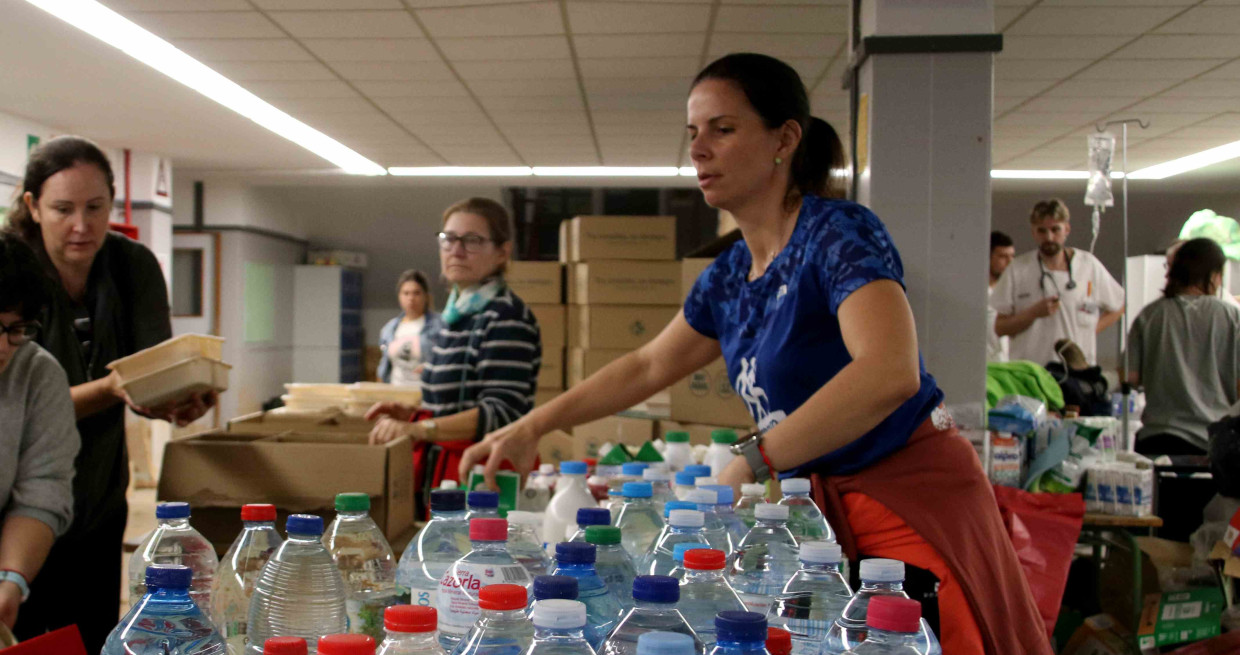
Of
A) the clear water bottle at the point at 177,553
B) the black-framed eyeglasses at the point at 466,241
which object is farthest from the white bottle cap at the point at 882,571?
the black-framed eyeglasses at the point at 466,241

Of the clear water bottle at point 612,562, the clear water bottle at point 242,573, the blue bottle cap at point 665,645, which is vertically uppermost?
the blue bottle cap at point 665,645

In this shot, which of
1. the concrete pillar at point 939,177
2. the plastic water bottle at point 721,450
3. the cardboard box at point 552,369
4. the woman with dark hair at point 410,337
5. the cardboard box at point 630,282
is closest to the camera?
the plastic water bottle at point 721,450

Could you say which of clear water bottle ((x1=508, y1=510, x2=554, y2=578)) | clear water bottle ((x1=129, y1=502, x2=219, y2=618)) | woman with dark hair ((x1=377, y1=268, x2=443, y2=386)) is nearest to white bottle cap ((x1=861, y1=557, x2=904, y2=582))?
clear water bottle ((x1=508, y1=510, x2=554, y2=578))

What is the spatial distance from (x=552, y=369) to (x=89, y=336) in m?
4.10

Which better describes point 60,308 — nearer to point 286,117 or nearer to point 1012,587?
point 1012,587

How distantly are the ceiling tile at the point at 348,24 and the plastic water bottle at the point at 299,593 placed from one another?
3.73 meters

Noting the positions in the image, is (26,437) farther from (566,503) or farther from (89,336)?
(566,503)

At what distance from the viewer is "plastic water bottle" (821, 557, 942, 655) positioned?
923 millimetres

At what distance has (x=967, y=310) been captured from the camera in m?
3.12

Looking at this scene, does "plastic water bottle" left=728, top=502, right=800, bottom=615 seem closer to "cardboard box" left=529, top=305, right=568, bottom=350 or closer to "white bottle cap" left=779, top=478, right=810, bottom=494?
"white bottle cap" left=779, top=478, right=810, bottom=494

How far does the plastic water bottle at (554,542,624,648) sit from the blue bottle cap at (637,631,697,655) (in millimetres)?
230

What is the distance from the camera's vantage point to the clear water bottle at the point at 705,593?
0.96 m

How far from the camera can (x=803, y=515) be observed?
1.37 meters

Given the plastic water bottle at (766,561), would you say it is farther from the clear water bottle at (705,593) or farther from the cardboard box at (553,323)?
the cardboard box at (553,323)
